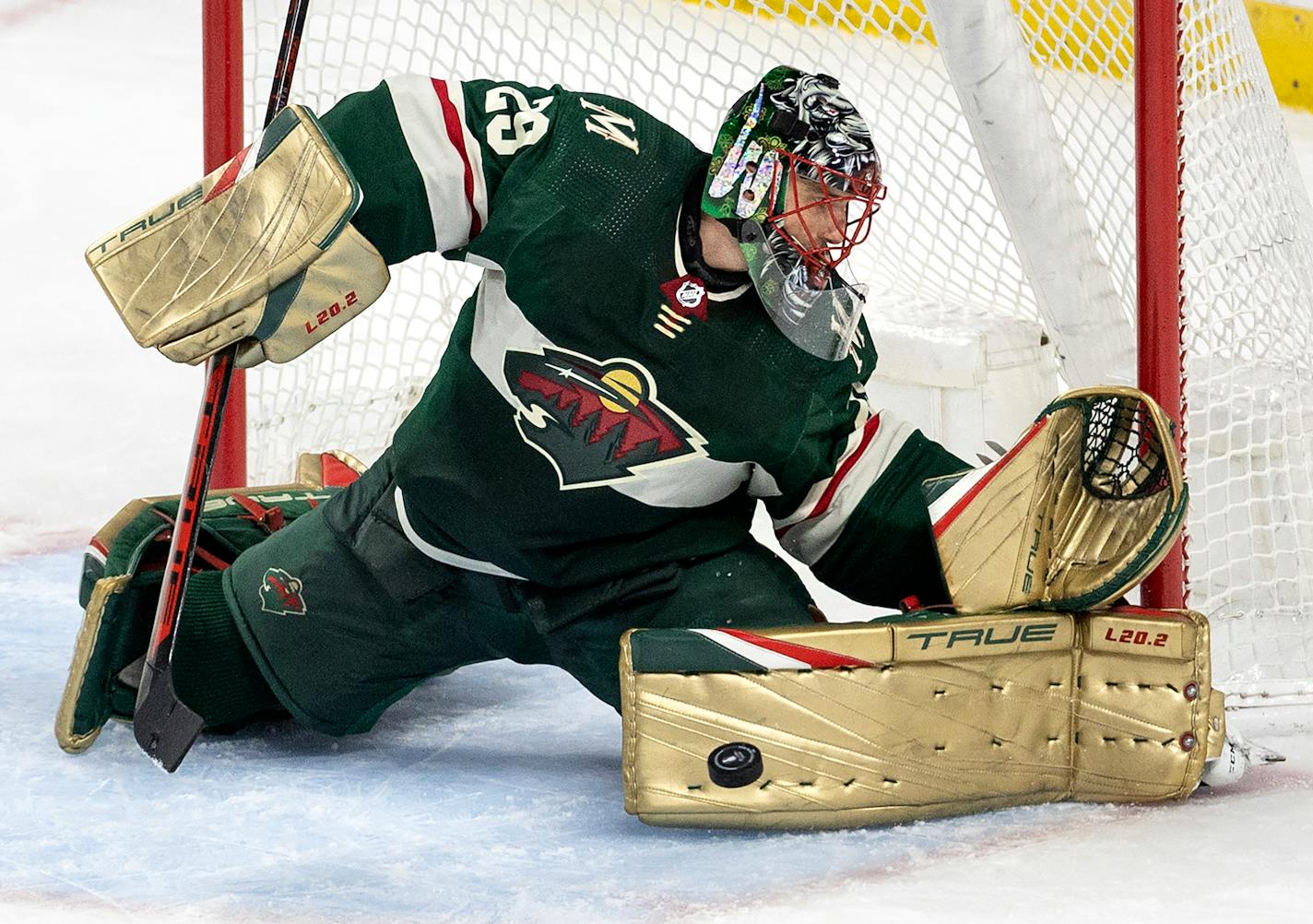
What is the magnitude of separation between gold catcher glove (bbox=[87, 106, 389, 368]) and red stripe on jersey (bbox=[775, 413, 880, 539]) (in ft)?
1.59

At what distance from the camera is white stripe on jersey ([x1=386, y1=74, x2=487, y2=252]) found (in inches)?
56.8

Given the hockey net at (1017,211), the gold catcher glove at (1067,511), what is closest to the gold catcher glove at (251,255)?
the gold catcher glove at (1067,511)

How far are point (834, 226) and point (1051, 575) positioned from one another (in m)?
0.40

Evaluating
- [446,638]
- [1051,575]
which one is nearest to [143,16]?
[446,638]

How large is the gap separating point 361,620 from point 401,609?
4cm

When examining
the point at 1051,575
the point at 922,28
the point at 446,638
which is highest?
the point at 922,28

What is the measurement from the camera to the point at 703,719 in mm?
1447

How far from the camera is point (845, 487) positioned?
64.6 inches

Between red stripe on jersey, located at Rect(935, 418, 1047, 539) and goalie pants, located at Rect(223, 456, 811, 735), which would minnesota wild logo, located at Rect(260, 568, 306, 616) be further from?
red stripe on jersey, located at Rect(935, 418, 1047, 539)

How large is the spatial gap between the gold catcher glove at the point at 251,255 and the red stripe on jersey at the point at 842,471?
485 mm

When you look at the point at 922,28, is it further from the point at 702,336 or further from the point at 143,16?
the point at 143,16

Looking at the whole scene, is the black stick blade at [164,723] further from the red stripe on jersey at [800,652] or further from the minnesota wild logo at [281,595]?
the red stripe on jersey at [800,652]

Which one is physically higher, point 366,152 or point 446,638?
point 366,152

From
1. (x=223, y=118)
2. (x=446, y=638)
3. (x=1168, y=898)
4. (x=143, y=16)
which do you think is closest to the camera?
(x=1168, y=898)
